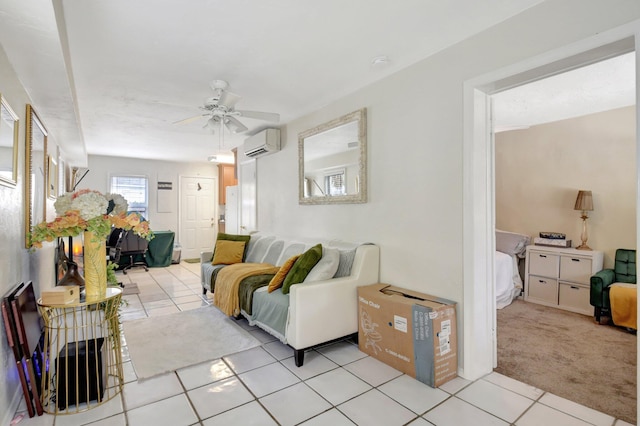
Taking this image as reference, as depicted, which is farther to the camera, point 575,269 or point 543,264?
point 543,264

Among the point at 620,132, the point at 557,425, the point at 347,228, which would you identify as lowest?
the point at 557,425

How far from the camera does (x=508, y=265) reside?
4223mm

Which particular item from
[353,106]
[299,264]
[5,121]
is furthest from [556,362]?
[5,121]

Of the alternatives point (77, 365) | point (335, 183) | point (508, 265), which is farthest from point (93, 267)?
point (508, 265)

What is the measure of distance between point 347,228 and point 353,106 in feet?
4.18

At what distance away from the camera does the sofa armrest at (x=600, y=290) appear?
3379 millimetres

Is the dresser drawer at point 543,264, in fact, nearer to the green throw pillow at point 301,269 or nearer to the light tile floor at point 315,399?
the light tile floor at point 315,399

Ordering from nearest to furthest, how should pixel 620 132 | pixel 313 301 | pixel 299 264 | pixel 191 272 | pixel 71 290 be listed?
pixel 71 290
pixel 313 301
pixel 299 264
pixel 620 132
pixel 191 272

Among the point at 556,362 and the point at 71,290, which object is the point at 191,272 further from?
the point at 556,362

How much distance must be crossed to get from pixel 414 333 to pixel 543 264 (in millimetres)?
2925

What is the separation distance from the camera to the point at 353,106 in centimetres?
339

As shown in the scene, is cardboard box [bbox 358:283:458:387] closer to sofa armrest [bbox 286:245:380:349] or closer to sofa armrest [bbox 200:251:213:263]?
sofa armrest [bbox 286:245:380:349]

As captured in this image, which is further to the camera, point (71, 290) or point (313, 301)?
point (313, 301)

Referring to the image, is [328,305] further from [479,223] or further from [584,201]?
[584,201]
